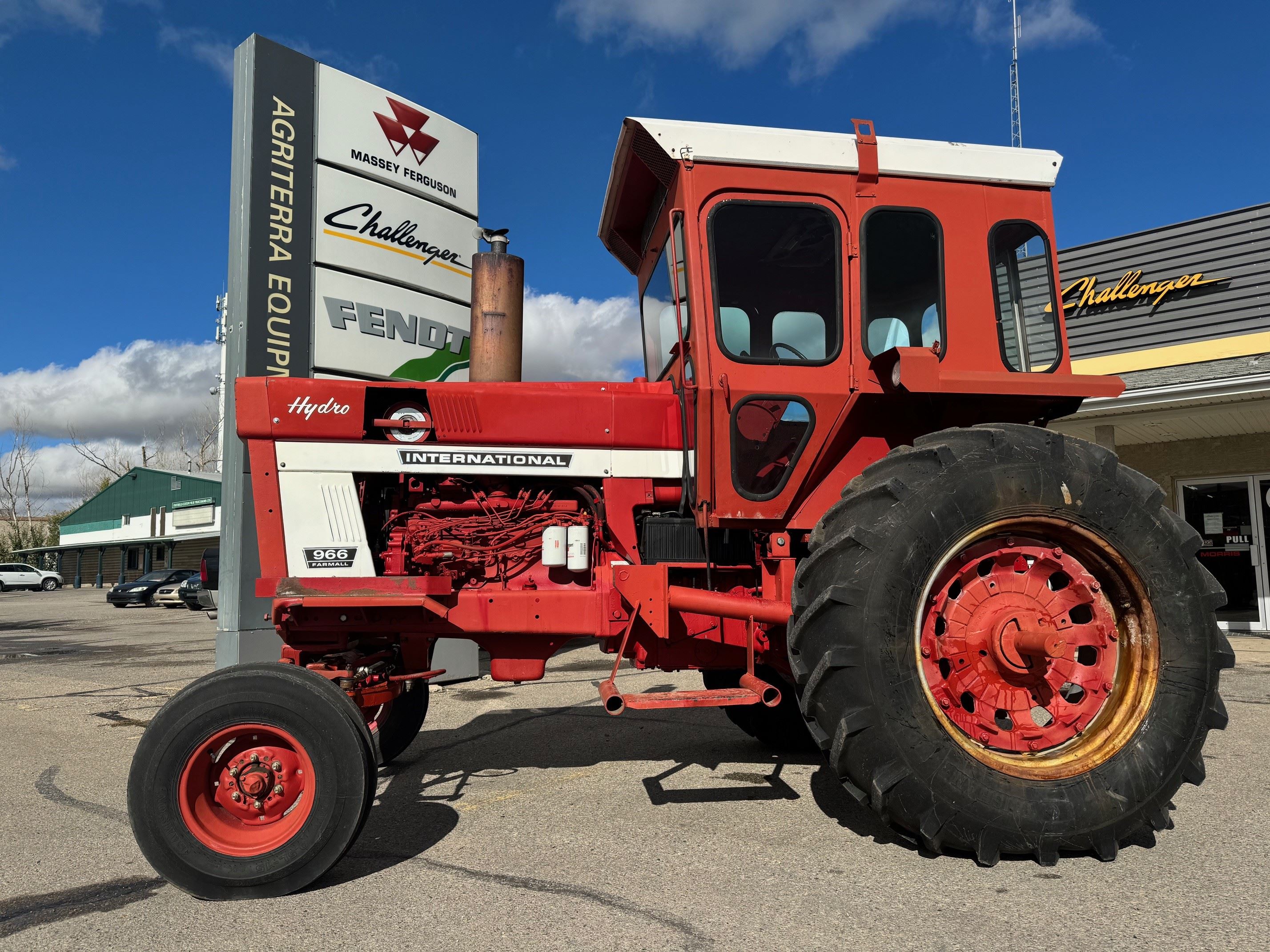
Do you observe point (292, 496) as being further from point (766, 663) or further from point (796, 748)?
point (796, 748)

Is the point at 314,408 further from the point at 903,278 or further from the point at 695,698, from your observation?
the point at 903,278

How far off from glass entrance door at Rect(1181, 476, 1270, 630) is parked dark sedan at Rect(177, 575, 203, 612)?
23.6 metres

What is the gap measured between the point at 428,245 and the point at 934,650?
7576mm

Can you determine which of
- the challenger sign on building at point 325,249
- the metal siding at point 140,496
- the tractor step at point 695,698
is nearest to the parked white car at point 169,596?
the metal siding at point 140,496

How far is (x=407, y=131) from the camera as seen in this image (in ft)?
30.2

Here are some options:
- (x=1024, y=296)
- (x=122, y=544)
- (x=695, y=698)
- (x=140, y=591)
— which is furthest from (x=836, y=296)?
(x=122, y=544)

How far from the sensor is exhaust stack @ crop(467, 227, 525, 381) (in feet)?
14.3

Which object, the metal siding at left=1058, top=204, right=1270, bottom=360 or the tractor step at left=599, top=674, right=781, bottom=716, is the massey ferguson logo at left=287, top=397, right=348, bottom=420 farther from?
the metal siding at left=1058, top=204, right=1270, bottom=360

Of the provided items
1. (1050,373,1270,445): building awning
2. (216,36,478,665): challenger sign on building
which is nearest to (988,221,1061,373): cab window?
(1050,373,1270,445): building awning

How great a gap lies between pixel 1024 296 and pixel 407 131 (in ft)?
24.0

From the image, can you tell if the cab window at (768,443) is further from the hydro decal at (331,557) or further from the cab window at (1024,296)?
the hydro decal at (331,557)

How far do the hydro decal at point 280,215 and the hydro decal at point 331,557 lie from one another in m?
4.59

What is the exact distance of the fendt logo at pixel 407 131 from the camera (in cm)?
902

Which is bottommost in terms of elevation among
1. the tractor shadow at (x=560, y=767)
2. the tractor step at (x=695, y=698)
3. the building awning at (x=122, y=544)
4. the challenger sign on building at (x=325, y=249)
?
the tractor shadow at (x=560, y=767)
